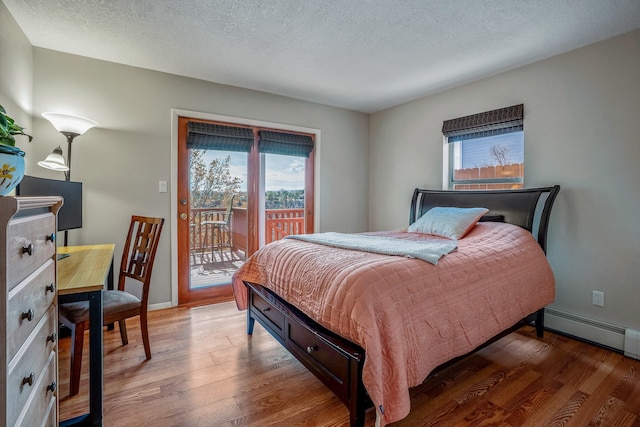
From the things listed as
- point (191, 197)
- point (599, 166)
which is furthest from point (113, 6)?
point (599, 166)

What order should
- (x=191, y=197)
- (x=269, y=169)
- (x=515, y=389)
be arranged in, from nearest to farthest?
(x=515, y=389), (x=191, y=197), (x=269, y=169)

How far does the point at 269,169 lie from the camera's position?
3.86 meters

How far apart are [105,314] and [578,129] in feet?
12.4

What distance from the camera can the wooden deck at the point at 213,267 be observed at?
3.46 metres

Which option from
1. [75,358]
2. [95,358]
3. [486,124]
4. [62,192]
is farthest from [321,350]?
[486,124]

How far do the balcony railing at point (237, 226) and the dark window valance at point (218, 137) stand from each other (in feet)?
2.28

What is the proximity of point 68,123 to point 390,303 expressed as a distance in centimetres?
274

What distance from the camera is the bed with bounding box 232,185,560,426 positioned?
136cm

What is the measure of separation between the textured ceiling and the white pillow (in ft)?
4.52

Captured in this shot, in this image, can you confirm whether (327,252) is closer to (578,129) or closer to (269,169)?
(269,169)

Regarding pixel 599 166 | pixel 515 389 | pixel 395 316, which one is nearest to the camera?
pixel 395 316

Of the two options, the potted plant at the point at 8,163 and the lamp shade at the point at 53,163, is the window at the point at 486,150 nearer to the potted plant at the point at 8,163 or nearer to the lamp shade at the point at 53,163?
the potted plant at the point at 8,163

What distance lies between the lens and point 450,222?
2.77m

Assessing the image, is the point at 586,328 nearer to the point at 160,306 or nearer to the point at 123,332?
the point at 123,332
